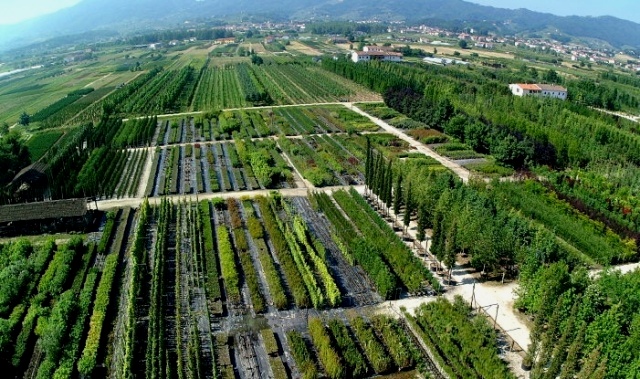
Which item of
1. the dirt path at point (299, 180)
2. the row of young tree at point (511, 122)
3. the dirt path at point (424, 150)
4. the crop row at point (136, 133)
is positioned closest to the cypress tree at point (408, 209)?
the dirt path at point (299, 180)

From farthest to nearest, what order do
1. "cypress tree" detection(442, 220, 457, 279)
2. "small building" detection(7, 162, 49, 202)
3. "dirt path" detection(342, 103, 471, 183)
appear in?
"dirt path" detection(342, 103, 471, 183)
"small building" detection(7, 162, 49, 202)
"cypress tree" detection(442, 220, 457, 279)

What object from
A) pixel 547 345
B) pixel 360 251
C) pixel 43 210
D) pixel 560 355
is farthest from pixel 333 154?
pixel 560 355

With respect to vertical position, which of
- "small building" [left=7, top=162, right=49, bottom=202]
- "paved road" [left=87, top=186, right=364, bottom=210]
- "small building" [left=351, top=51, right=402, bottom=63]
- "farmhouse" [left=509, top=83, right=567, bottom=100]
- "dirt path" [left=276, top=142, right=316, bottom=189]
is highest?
"small building" [left=351, top=51, right=402, bottom=63]

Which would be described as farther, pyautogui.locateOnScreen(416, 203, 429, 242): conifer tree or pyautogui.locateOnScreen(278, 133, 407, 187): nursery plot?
pyautogui.locateOnScreen(278, 133, 407, 187): nursery plot

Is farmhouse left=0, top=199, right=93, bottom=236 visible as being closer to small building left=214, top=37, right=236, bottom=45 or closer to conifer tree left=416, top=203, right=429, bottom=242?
conifer tree left=416, top=203, right=429, bottom=242

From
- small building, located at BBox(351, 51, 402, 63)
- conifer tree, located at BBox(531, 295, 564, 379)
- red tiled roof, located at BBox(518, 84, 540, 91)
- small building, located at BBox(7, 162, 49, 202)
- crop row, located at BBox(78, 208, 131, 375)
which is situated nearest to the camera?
conifer tree, located at BBox(531, 295, 564, 379)

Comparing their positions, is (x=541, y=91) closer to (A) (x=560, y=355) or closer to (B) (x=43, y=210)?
(A) (x=560, y=355)

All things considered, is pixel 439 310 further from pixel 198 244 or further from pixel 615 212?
pixel 615 212

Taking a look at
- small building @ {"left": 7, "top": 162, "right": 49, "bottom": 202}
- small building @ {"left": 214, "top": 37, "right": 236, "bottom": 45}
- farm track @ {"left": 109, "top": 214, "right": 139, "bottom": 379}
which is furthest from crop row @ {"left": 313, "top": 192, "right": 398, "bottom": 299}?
small building @ {"left": 214, "top": 37, "right": 236, "bottom": 45}
